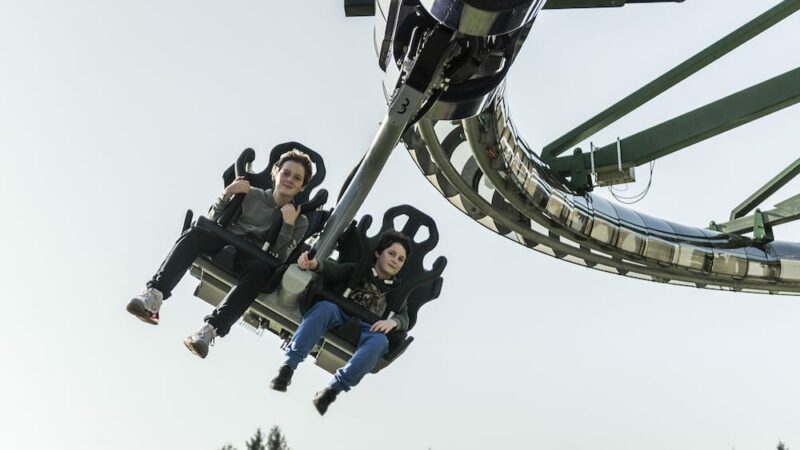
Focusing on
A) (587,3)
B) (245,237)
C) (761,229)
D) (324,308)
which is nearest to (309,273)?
(324,308)

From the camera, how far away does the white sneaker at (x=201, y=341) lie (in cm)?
650

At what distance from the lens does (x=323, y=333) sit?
A: 6934 mm

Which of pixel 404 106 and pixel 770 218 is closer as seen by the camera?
pixel 404 106

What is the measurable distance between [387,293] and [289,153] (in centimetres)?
107

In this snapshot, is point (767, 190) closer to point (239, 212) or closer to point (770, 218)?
point (770, 218)

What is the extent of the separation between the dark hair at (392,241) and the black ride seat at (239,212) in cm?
45

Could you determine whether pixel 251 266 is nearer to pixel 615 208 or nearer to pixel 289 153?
pixel 289 153

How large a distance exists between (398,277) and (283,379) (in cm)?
121

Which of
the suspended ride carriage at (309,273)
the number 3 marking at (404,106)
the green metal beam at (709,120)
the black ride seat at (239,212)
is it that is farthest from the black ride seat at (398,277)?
the green metal beam at (709,120)

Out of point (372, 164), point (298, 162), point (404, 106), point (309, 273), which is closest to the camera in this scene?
point (404, 106)

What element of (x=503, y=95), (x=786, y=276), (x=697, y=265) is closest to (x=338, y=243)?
(x=503, y=95)

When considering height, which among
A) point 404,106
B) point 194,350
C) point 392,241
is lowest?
point 194,350

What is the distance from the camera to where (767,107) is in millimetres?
8102

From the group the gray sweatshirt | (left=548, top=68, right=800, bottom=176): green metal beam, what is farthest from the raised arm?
(left=548, top=68, right=800, bottom=176): green metal beam
